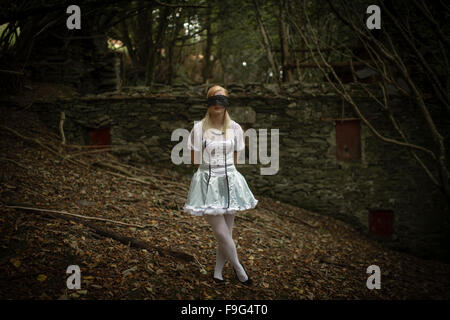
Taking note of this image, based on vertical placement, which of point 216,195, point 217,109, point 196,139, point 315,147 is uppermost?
point 217,109

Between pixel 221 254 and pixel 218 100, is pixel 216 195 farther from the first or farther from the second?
pixel 218 100

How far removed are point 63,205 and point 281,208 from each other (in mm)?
4570

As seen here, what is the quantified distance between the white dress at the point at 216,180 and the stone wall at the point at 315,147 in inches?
173

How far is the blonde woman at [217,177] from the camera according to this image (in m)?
2.71

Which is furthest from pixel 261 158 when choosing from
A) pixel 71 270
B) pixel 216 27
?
pixel 216 27

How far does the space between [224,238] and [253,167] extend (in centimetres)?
463

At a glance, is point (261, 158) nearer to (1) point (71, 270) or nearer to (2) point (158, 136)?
(2) point (158, 136)

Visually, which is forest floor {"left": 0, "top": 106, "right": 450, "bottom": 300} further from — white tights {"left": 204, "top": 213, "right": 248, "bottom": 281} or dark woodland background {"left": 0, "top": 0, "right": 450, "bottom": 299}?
white tights {"left": 204, "top": 213, "right": 248, "bottom": 281}

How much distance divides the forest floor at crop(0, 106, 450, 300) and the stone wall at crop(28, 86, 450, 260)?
555mm

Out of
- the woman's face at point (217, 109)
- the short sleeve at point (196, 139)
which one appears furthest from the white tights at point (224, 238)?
the woman's face at point (217, 109)

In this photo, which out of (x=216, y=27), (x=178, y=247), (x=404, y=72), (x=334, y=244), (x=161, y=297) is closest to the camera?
(x=161, y=297)

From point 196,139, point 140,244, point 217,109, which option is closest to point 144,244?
point 140,244

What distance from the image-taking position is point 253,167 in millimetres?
7309
